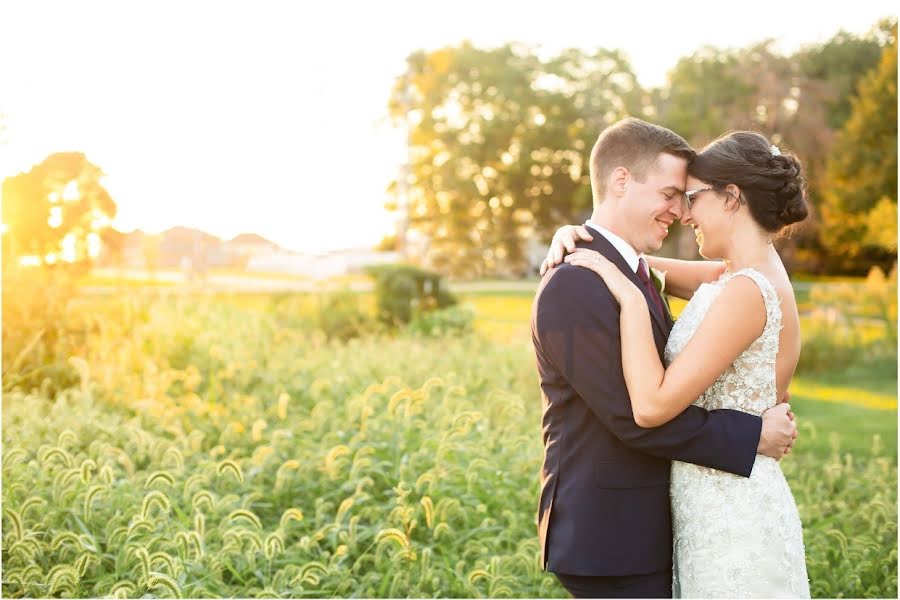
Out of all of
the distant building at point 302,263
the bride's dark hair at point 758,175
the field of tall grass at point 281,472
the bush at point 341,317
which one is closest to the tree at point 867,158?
the distant building at point 302,263

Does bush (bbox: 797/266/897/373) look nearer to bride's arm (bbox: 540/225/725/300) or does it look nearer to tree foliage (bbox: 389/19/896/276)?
bride's arm (bbox: 540/225/725/300)

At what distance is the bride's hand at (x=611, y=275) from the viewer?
2828 mm

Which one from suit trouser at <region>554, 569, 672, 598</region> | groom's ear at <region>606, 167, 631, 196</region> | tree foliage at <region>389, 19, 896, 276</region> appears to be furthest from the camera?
tree foliage at <region>389, 19, 896, 276</region>

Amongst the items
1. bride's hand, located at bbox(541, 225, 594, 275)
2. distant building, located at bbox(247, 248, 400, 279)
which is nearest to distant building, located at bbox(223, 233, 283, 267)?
distant building, located at bbox(247, 248, 400, 279)

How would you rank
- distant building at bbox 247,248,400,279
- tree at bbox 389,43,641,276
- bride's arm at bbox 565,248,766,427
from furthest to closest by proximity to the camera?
tree at bbox 389,43,641,276, distant building at bbox 247,248,400,279, bride's arm at bbox 565,248,766,427

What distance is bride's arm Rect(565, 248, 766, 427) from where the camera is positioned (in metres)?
2.72

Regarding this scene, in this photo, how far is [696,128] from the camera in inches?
1142

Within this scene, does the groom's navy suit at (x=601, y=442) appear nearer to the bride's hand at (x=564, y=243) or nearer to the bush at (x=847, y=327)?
the bride's hand at (x=564, y=243)

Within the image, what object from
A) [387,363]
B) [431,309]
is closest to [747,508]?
[387,363]

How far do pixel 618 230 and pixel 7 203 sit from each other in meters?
7.66

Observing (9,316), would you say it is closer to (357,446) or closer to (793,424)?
(357,446)

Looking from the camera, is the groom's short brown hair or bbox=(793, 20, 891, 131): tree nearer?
the groom's short brown hair

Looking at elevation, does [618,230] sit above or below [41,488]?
above

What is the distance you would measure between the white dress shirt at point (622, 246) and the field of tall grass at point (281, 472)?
1438mm
